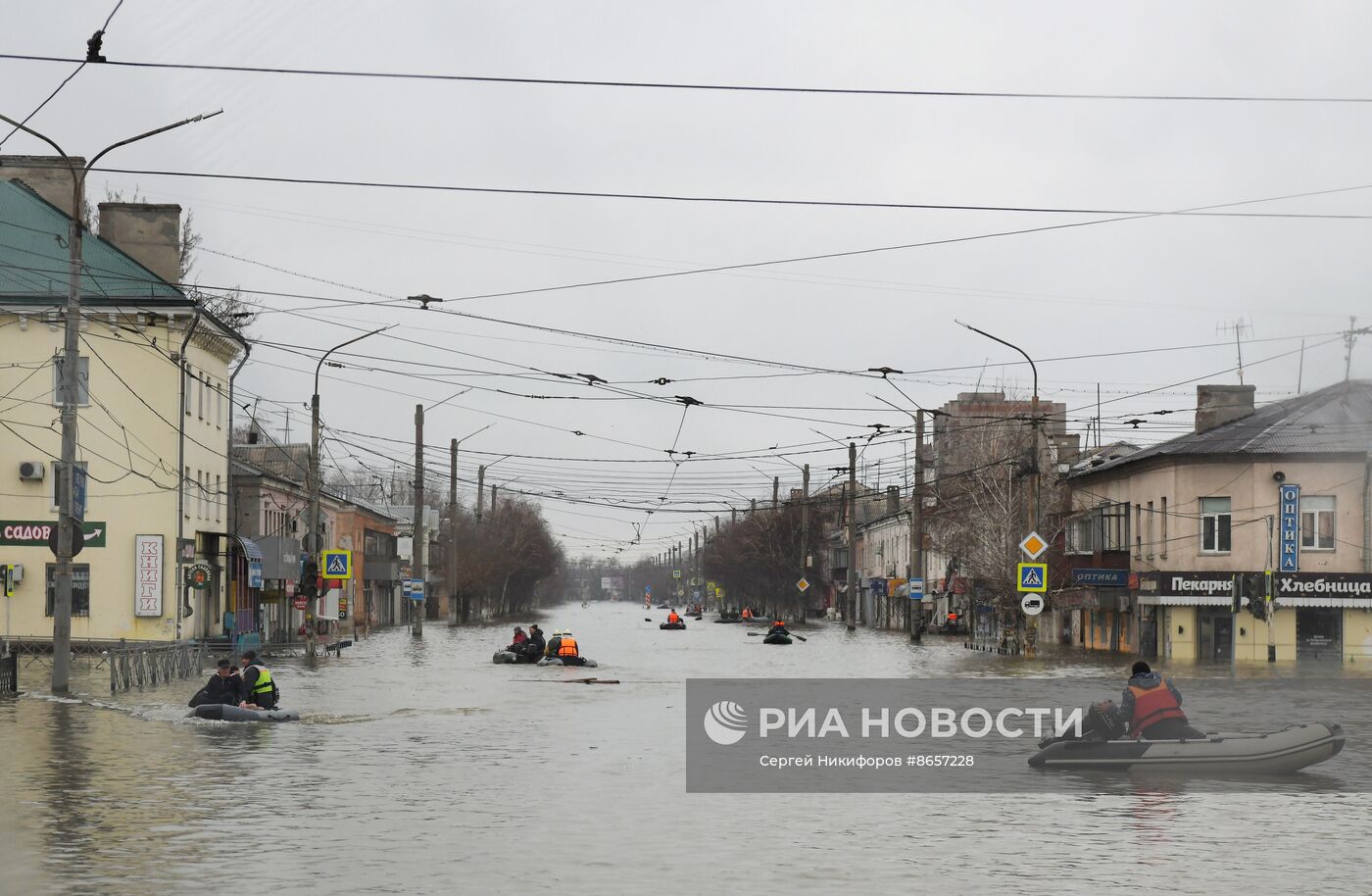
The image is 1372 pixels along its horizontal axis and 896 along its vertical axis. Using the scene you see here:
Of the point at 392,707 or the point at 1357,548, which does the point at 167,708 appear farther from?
the point at 1357,548

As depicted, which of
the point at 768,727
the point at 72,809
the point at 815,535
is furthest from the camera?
the point at 815,535

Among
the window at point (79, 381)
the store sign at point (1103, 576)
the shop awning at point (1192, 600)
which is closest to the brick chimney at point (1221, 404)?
the store sign at point (1103, 576)

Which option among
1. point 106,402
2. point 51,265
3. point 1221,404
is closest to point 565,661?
point 106,402

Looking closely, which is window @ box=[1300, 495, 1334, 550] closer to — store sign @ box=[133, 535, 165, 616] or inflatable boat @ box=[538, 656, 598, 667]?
inflatable boat @ box=[538, 656, 598, 667]

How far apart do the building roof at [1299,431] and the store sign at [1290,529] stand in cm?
196

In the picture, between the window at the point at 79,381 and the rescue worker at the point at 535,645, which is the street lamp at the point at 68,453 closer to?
the rescue worker at the point at 535,645

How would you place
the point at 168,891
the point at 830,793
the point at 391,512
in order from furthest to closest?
the point at 391,512 < the point at 830,793 < the point at 168,891

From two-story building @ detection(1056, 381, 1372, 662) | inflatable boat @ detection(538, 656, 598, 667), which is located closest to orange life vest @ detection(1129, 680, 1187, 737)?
inflatable boat @ detection(538, 656, 598, 667)

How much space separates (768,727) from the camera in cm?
2877

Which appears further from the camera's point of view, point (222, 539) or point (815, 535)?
point (815, 535)

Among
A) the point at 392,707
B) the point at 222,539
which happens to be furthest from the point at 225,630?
the point at 392,707

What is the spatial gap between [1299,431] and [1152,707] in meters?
41.5

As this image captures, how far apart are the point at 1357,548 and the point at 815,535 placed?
7740cm

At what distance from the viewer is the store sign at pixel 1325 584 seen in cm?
5778
